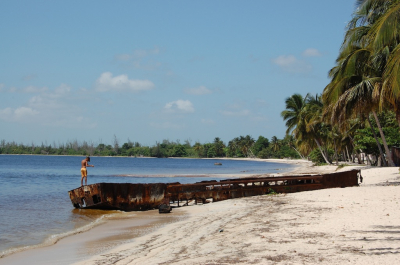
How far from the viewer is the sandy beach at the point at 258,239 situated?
6.22 metres

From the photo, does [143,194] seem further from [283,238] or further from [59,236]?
[283,238]

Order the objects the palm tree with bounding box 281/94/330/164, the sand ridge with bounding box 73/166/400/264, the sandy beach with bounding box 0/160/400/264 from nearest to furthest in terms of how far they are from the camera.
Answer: the sand ridge with bounding box 73/166/400/264, the sandy beach with bounding box 0/160/400/264, the palm tree with bounding box 281/94/330/164

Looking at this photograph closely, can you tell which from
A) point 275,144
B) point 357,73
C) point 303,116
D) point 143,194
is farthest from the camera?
point 275,144

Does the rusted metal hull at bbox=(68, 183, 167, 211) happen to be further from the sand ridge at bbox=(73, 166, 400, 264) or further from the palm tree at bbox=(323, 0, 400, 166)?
the palm tree at bbox=(323, 0, 400, 166)

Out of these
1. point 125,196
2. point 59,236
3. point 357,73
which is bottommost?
point 59,236

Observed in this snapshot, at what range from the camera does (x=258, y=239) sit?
24.9 ft

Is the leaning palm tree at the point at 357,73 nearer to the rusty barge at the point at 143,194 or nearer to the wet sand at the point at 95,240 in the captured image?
the rusty barge at the point at 143,194

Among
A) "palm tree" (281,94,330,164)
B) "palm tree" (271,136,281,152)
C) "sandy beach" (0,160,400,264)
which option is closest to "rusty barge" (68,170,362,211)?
"sandy beach" (0,160,400,264)

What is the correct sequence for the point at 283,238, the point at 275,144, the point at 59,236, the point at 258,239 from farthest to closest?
1. the point at 275,144
2. the point at 59,236
3. the point at 258,239
4. the point at 283,238

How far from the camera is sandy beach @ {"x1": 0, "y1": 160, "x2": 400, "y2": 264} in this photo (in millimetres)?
6223

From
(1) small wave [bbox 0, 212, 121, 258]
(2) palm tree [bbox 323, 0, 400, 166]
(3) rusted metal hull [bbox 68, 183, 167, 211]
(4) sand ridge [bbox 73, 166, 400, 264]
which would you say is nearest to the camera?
(4) sand ridge [bbox 73, 166, 400, 264]

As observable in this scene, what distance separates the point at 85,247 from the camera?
9180 millimetres

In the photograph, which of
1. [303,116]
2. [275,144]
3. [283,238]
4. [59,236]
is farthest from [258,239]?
[275,144]

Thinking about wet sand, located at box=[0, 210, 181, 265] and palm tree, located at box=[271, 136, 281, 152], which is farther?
palm tree, located at box=[271, 136, 281, 152]
